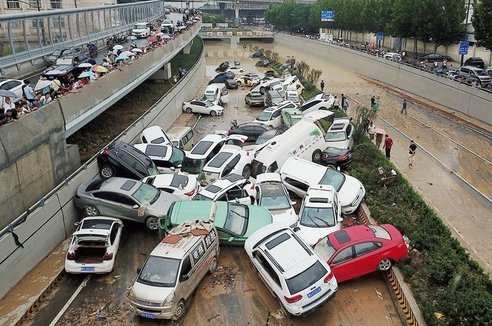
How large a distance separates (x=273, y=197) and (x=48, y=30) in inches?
606

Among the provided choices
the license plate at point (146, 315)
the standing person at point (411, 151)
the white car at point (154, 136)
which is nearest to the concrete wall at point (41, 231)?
the license plate at point (146, 315)

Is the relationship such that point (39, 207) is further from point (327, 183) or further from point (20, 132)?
point (327, 183)

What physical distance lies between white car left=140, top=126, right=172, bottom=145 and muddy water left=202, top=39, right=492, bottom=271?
1119cm

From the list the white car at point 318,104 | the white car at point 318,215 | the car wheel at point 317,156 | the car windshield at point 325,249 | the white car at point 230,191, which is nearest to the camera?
the car windshield at point 325,249

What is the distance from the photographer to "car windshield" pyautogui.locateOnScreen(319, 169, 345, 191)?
55.7 ft

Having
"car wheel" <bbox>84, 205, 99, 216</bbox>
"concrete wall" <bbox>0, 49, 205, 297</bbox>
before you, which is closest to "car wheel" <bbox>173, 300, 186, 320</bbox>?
"concrete wall" <bbox>0, 49, 205, 297</bbox>

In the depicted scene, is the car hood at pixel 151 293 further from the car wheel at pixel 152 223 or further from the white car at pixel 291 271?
the car wheel at pixel 152 223

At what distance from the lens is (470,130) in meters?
29.7

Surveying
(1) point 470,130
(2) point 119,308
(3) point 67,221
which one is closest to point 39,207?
(3) point 67,221

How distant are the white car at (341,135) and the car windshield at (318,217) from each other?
822 cm

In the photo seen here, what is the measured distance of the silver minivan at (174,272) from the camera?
10486mm

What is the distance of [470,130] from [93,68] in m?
23.1

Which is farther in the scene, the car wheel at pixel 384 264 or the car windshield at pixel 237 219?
the car windshield at pixel 237 219

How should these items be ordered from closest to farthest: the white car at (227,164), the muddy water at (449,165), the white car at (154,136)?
the muddy water at (449,165)
the white car at (227,164)
the white car at (154,136)
